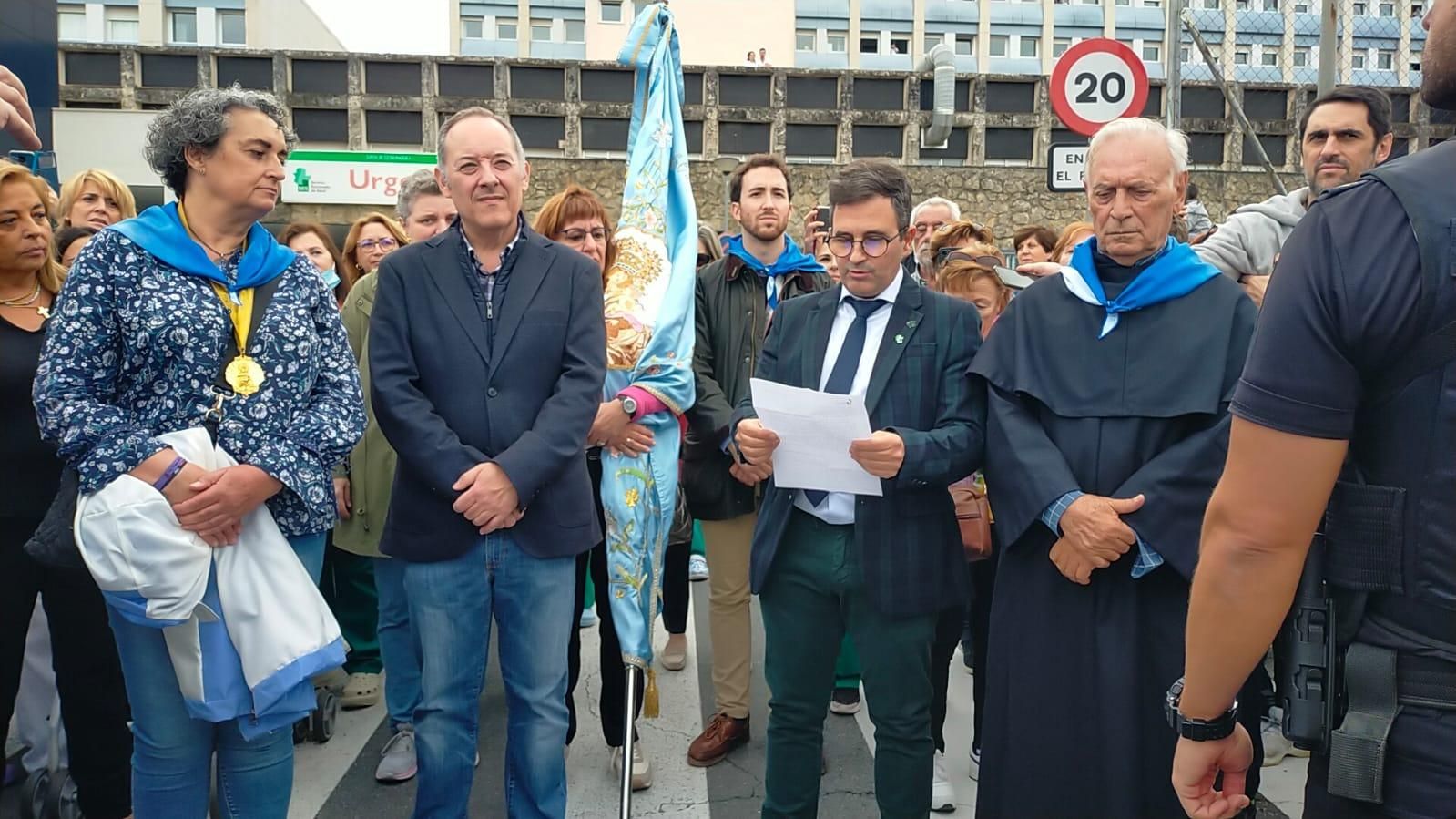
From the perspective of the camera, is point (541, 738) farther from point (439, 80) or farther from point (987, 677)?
point (439, 80)

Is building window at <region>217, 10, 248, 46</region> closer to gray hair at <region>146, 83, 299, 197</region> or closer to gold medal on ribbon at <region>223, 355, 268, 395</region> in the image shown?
gray hair at <region>146, 83, 299, 197</region>

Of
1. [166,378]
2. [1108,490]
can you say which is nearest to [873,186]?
[1108,490]

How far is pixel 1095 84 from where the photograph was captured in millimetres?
7281

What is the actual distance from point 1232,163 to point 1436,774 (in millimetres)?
29573

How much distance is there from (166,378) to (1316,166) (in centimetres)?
425

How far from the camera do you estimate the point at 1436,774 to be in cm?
143

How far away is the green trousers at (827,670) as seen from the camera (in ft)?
9.98

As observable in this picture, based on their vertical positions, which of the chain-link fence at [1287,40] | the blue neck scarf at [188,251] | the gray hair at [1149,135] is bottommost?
the blue neck scarf at [188,251]

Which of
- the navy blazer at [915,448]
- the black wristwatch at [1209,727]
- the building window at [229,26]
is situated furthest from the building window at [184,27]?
the black wristwatch at [1209,727]

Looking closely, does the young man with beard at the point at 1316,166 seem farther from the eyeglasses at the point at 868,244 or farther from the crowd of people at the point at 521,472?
the eyeglasses at the point at 868,244

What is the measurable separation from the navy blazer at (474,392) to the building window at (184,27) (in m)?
50.9

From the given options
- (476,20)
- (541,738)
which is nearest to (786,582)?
(541,738)

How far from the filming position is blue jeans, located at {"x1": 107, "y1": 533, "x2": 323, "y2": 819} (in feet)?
8.59

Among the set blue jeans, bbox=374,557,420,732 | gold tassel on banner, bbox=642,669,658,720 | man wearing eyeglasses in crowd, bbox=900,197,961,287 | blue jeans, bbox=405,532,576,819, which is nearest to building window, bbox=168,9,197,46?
man wearing eyeglasses in crowd, bbox=900,197,961,287
